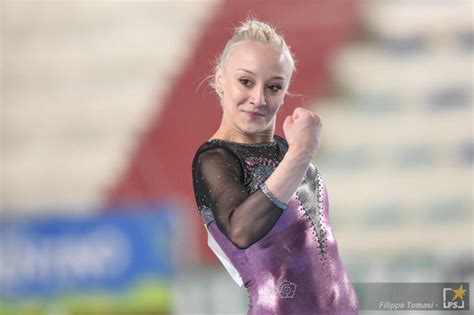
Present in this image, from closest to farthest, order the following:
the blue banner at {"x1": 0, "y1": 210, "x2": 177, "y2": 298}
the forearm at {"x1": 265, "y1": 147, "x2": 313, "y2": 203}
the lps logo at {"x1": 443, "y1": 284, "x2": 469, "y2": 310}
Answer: the forearm at {"x1": 265, "y1": 147, "x2": 313, "y2": 203}
the lps logo at {"x1": 443, "y1": 284, "x2": 469, "y2": 310}
the blue banner at {"x1": 0, "y1": 210, "x2": 177, "y2": 298}

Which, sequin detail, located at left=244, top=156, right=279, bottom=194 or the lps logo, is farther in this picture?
the lps logo

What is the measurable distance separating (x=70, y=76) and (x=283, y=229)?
10252mm

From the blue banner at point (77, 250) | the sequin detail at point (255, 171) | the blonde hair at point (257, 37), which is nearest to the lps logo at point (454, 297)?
the sequin detail at point (255, 171)

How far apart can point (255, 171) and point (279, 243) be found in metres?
0.15

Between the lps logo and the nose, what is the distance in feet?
3.24

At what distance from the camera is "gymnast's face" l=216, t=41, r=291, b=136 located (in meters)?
1.67

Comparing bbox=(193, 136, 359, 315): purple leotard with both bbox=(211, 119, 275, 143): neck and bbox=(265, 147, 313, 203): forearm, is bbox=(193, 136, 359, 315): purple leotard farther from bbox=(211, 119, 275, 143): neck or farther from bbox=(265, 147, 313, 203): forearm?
bbox=(265, 147, 313, 203): forearm

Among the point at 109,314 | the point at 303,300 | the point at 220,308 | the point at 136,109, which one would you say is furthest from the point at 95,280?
the point at 303,300

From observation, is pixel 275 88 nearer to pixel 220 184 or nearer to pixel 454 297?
pixel 220 184

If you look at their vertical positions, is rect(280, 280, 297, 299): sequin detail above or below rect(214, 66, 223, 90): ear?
below

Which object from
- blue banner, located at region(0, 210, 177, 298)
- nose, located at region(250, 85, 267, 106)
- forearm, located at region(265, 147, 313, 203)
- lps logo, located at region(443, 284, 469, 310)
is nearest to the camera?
forearm, located at region(265, 147, 313, 203)

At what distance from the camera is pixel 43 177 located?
11.1 meters

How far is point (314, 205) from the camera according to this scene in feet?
5.73

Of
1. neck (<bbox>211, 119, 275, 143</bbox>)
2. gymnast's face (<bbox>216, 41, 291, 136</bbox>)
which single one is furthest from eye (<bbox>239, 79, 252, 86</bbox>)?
neck (<bbox>211, 119, 275, 143</bbox>)
